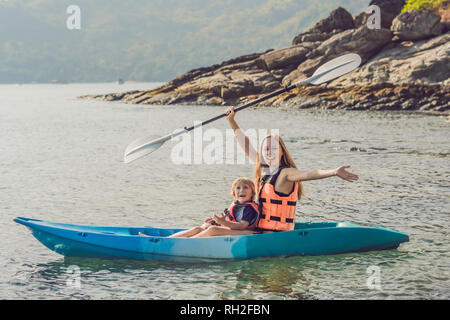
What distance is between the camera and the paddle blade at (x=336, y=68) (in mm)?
8703

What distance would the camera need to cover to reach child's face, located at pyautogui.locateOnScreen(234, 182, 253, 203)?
689 cm

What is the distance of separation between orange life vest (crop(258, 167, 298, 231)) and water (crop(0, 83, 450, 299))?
48 cm

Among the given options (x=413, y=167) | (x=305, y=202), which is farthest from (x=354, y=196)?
(x=413, y=167)

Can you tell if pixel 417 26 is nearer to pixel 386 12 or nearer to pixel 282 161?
pixel 386 12

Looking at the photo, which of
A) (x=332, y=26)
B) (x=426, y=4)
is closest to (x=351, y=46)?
(x=332, y=26)

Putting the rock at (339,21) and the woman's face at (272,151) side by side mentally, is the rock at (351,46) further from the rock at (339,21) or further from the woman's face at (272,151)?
the woman's face at (272,151)

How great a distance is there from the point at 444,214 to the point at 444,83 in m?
27.2

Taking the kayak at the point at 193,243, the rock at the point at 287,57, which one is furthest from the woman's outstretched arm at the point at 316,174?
the rock at the point at 287,57

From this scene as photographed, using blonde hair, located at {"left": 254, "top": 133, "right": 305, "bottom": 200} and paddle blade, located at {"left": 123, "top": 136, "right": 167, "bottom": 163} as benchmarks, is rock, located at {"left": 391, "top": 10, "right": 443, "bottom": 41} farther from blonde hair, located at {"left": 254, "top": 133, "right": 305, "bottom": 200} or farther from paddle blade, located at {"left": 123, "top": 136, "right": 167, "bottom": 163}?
blonde hair, located at {"left": 254, "top": 133, "right": 305, "bottom": 200}

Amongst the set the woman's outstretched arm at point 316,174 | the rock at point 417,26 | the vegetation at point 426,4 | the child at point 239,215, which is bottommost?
the child at point 239,215

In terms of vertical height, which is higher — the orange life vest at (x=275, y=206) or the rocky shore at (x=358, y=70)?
the rocky shore at (x=358, y=70)

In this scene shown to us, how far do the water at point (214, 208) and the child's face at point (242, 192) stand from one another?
84cm

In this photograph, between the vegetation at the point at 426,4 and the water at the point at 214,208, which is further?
the vegetation at the point at 426,4
